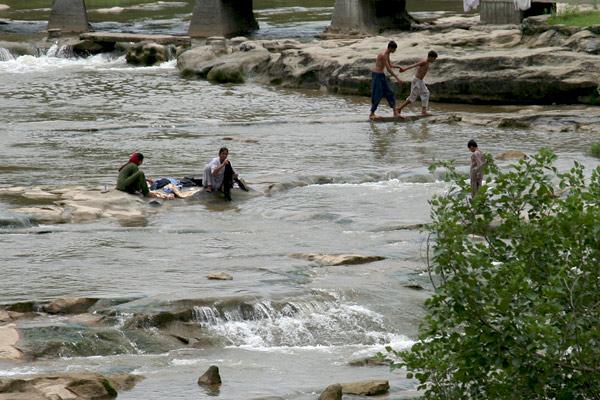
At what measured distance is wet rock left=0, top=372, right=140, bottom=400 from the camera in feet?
22.3

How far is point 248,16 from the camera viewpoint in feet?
121

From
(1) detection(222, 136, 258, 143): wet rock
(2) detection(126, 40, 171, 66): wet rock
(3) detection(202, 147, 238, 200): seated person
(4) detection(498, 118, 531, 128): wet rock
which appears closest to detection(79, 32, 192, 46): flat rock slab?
(2) detection(126, 40, 171, 66): wet rock

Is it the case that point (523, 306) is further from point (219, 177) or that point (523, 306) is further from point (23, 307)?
point (219, 177)

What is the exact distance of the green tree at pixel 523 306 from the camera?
4836mm

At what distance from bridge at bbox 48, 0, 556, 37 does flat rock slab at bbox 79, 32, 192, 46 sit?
1591mm

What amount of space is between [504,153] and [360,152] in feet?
8.86

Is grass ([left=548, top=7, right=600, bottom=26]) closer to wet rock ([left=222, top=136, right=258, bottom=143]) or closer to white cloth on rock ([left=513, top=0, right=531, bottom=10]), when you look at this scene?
white cloth on rock ([left=513, top=0, right=531, bottom=10])

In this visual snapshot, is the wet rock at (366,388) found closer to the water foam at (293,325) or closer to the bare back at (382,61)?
the water foam at (293,325)

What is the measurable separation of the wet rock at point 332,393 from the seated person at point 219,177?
7.47 meters

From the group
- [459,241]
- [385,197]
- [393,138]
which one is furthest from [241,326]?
[393,138]

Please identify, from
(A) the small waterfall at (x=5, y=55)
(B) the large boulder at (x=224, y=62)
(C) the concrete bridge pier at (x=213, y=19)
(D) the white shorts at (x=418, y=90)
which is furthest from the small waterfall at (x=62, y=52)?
(D) the white shorts at (x=418, y=90)

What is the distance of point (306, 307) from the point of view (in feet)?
30.7

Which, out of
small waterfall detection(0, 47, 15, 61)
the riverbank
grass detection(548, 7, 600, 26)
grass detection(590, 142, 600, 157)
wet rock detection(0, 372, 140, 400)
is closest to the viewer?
wet rock detection(0, 372, 140, 400)

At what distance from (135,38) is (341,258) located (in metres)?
23.8
